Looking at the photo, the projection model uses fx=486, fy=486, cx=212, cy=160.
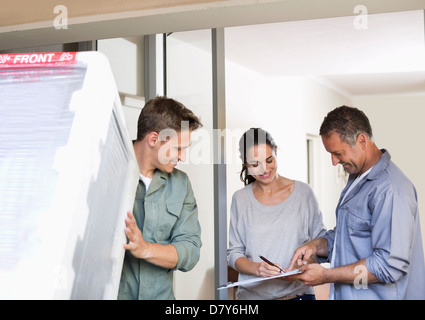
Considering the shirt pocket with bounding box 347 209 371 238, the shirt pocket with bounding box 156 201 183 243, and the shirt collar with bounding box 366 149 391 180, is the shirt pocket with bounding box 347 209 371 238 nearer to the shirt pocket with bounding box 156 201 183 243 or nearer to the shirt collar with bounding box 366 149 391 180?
the shirt collar with bounding box 366 149 391 180

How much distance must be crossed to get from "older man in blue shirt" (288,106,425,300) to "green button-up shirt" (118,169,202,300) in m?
0.54

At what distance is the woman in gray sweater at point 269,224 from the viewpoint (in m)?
1.95

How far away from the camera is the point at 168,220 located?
1.32 m

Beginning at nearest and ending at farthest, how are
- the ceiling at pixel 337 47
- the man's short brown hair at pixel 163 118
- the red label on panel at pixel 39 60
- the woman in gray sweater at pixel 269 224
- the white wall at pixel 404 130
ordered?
the red label on panel at pixel 39 60, the man's short brown hair at pixel 163 118, the woman in gray sweater at pixel 269 224, the ceiling at pixel 337 47, the white wall at pixel 404 130

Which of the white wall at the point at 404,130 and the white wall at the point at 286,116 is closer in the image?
the white wall at the point at 286,116

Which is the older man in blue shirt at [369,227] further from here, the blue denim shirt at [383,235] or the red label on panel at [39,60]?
the red label on panel at [39,60]

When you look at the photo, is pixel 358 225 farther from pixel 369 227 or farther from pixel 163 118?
pixel 163 118

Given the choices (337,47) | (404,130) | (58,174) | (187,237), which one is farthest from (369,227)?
(404,130)

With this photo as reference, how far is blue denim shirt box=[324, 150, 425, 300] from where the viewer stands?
1.45 m

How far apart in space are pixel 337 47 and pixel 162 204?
131 inches

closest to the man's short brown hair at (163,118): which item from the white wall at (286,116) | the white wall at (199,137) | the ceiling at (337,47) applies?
the white wall at (199,137)

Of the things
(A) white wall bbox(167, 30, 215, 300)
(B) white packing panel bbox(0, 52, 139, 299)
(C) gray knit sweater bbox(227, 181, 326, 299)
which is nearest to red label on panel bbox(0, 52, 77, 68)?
(B) white packing panel bbox(0, 52, 139, 299)
